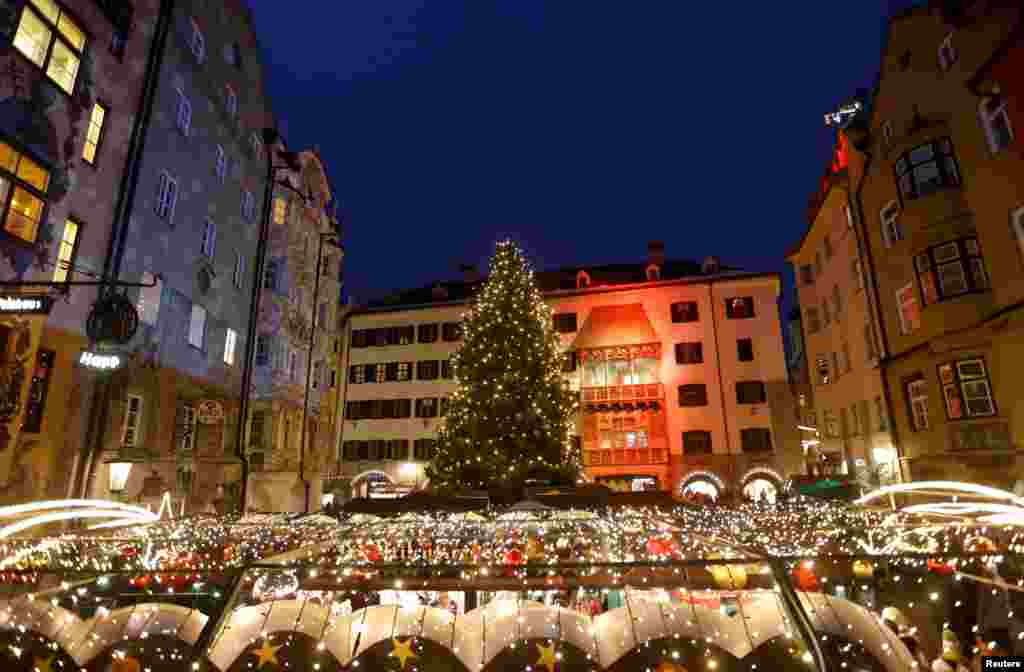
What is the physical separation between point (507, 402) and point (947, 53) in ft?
64.1

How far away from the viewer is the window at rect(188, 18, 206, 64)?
728 inches

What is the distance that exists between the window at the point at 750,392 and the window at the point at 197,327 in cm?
3136

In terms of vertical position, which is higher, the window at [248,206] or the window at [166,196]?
the window at [248,206]

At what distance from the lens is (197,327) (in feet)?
62.1

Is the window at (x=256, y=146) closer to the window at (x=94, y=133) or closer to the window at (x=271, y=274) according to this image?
the window at (x=271, y=274)

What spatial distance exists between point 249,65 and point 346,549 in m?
23.1

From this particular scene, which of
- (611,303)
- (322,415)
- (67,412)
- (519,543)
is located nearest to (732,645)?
(519,543)

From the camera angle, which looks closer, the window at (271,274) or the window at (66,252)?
the window at (66,252)

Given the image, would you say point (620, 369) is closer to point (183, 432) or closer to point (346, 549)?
point (183, 432)

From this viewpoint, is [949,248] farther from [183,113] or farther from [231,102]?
[231,102]

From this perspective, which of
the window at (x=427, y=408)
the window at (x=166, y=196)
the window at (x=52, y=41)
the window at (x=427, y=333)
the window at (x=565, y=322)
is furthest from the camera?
the window at (x=427, y=333)

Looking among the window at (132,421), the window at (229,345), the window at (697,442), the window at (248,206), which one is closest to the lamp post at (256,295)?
the window at (248,206)

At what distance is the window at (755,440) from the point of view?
3422 centimetres

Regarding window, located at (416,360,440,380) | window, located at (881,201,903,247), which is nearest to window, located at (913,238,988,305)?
window, located at (881,201,903,247)
